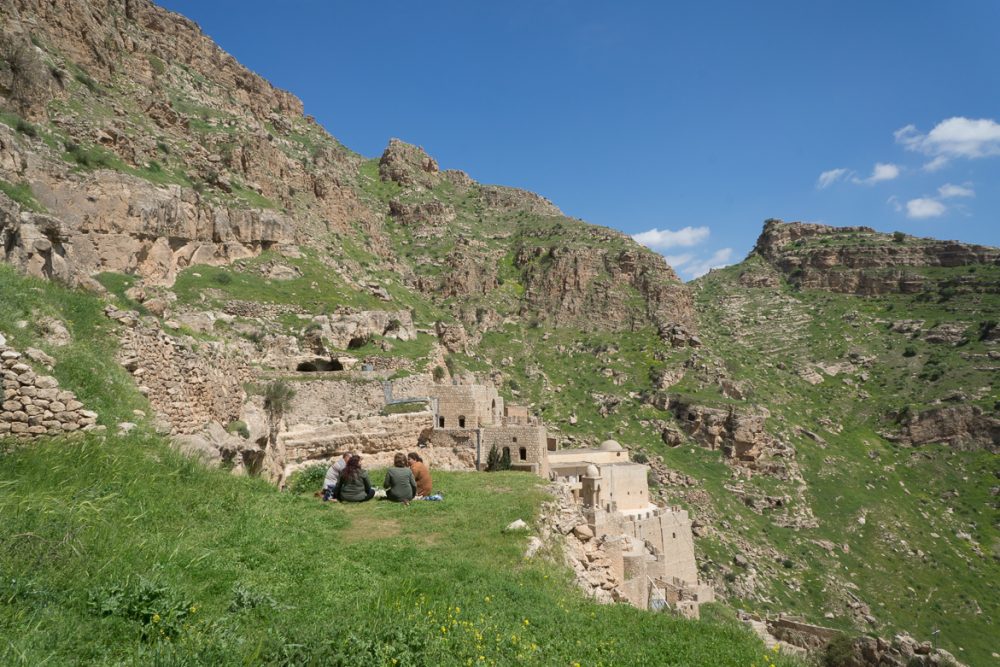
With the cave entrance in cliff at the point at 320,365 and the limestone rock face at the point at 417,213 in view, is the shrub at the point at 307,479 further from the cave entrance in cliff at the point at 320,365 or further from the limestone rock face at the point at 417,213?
the limestone rock face at the point at 417,213

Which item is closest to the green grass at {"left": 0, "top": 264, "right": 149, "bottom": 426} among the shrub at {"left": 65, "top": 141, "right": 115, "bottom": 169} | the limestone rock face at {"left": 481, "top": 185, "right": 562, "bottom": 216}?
the shrub at {"left": 65, "top": 141, "right": 115, "bottom": 169}

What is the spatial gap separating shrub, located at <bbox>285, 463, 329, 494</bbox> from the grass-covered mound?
317 cm

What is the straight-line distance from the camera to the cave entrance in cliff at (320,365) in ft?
69.1

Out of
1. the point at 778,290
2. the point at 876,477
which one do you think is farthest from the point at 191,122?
the point at 778,290

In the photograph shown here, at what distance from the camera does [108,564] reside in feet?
13.6

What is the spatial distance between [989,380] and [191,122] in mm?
81367

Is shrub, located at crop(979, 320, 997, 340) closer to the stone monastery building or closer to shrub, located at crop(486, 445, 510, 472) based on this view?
the stone monastery building

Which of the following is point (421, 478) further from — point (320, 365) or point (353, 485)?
point (320, 365)

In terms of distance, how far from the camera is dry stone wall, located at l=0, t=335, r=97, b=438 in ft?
17.3

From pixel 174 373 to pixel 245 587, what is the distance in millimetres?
5698

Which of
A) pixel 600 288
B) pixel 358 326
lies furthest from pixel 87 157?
pixel 600 288

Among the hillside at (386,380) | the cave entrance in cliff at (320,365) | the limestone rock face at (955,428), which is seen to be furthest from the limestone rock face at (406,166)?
the limestone rock face at (955,428)

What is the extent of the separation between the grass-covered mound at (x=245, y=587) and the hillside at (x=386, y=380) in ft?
0.11

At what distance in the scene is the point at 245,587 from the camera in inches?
179
